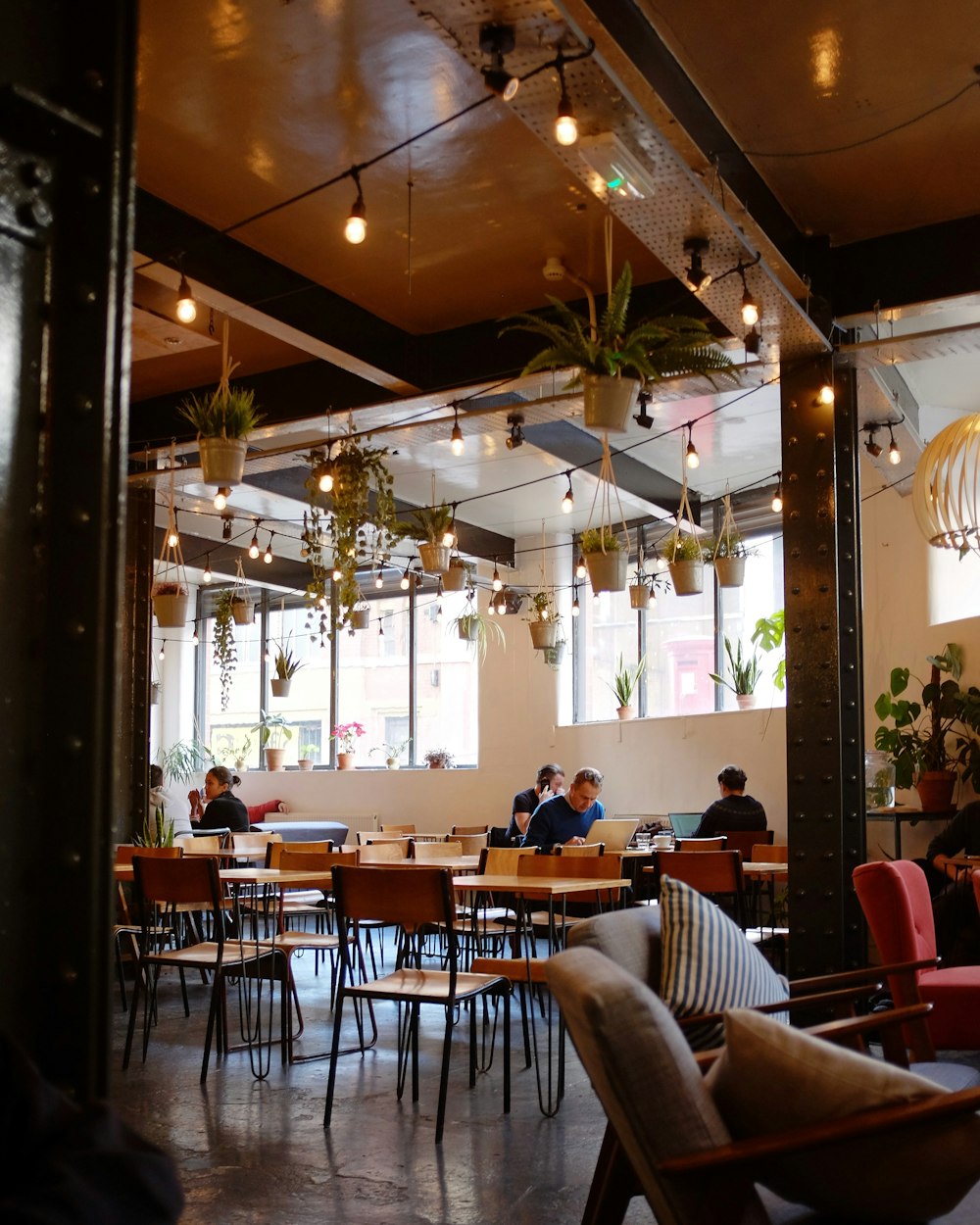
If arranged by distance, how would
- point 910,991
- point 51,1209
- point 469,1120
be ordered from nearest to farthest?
point 51,1209 < point 910,991 < point 469,1120

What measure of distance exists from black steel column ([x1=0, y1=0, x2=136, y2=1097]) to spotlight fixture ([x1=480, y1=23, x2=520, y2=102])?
6.93 feet

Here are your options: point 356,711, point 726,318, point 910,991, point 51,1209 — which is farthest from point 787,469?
point 356,711

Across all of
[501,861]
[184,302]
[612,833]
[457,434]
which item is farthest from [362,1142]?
[457,434]

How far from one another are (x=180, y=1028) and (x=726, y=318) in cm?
459

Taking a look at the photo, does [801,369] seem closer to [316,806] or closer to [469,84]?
[469,84]

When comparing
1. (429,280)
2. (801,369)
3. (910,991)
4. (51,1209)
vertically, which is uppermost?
(429,280)

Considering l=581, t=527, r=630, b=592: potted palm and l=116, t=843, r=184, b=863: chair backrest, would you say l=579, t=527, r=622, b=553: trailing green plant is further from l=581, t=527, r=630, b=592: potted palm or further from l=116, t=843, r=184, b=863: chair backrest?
l=116, t=843, r=184, b=863: chair backrest

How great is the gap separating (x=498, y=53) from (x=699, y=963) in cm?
269

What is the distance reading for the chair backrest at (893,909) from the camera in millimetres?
4559

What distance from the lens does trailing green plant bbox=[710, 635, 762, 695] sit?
11.1 m

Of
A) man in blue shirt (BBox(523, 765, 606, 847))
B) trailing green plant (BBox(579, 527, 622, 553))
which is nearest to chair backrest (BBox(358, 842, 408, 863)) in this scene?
man in blue shirt (BBox(523, 765, 606, 847))

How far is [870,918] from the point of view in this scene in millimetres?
4688

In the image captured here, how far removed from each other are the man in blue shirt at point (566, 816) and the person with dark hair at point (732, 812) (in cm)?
101

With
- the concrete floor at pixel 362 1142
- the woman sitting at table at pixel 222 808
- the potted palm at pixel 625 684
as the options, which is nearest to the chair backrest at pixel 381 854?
the concrete floor at pixel 362 1142
